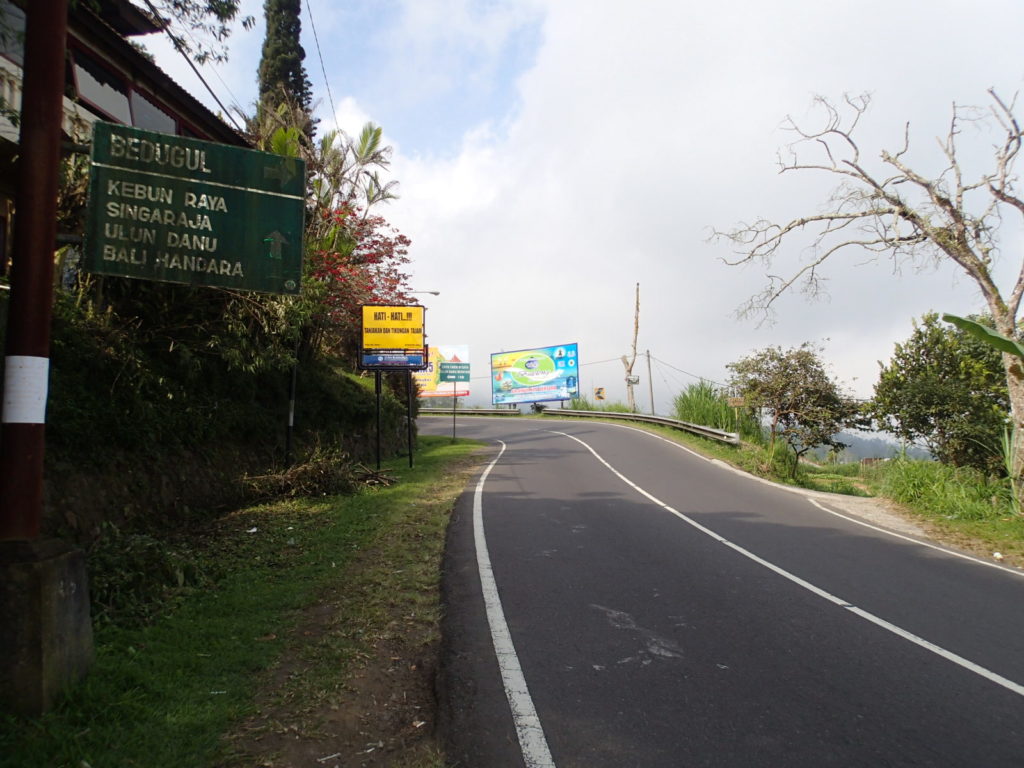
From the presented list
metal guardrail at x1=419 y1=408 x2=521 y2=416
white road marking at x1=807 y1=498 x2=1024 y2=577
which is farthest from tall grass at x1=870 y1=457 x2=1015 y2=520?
metal guardrail at x1=419 y1=408 x2=521 y2=416

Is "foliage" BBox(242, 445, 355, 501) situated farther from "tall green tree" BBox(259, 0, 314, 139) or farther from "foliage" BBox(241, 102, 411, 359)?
"tall green tree" BBox(259, 0, 314, 139)

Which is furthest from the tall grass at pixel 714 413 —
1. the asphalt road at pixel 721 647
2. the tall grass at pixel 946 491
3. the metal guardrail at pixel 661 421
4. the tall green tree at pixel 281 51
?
the tall green tree at pixel 281 51

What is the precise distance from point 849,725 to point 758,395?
56.4ft

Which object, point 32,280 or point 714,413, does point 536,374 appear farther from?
point 32,280

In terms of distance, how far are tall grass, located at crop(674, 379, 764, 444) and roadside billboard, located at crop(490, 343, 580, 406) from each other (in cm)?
1555

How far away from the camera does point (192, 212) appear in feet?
21.3

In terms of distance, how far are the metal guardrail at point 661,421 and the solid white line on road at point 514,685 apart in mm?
17386

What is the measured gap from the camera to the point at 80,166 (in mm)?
8773

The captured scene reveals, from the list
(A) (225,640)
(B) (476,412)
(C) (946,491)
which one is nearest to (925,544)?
(C) (946,491)

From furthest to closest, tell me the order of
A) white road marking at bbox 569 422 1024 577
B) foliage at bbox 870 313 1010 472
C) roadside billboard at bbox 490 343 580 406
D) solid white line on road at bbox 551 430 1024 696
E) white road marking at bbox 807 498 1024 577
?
1. roadside billboard at bbox 490 343 580 406
2. foliage at bbox 870 313 1010 472
3. white road marking at bbox 569 422 1024 577
4. white road marking at bbox 807 498 1024 577
5. solid white line on road at bbox 551 430 1024 696

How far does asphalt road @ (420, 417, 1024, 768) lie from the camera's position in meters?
3.51

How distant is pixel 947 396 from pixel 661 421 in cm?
1521

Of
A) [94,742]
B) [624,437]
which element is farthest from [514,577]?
[624,437]

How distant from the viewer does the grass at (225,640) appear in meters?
3.16
